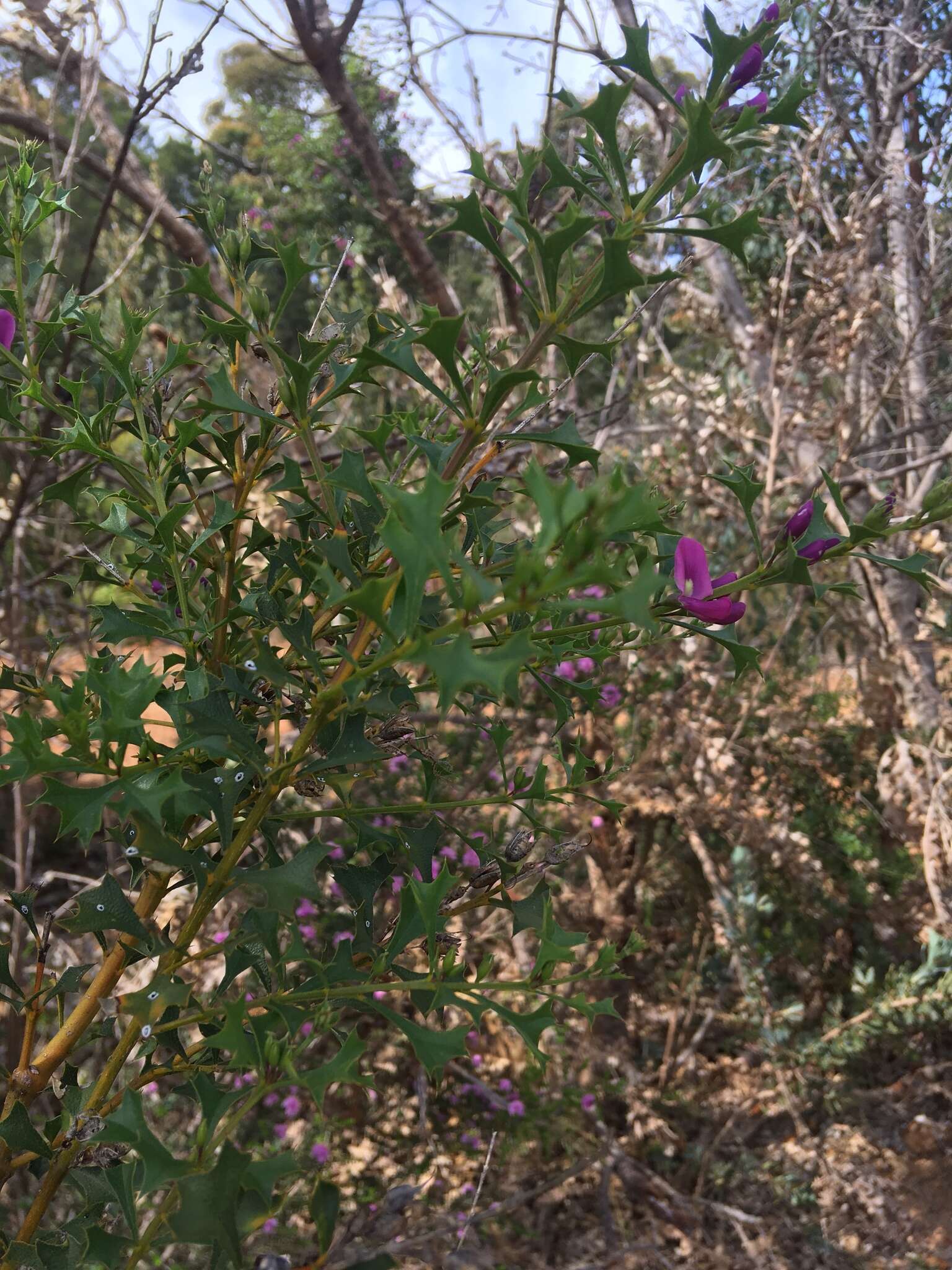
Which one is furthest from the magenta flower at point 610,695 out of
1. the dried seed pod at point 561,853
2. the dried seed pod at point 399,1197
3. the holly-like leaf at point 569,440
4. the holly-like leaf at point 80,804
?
the holly-like leaf at point 80,804

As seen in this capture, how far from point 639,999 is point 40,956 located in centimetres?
240

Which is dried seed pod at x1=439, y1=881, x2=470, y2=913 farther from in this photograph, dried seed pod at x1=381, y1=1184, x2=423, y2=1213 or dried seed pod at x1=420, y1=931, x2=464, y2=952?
dried seed pod at x1=381, y1=1184, x2=423, y2=1213

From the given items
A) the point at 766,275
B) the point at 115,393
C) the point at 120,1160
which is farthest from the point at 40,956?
the point at 766,275

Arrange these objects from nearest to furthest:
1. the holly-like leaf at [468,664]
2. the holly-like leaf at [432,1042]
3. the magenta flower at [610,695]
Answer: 1. the holly-like leaf at [468,664]
2. the holly-like leaf at [432,1042]
3. the magenta flower at [610,695]

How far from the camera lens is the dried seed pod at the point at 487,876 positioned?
0.62 meters

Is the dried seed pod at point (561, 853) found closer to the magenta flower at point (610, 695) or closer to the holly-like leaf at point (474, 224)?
the holly-like leaf at point (474, 224)

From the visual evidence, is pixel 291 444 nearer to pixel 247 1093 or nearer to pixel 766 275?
pixel 247 1093

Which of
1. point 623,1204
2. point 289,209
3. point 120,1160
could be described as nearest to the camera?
point 120,1160

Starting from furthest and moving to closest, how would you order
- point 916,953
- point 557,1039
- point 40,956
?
1. point 916,953
2. point 557,1039
3. point 40,956

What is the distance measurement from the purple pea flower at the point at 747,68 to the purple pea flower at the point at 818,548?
29 cm

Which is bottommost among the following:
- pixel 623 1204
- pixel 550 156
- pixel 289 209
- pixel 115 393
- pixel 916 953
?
pixel 623 1204

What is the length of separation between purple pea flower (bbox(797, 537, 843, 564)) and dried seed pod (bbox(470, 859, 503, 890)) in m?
0.30

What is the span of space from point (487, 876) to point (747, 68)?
0.57 meters

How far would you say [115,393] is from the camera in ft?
2.39
